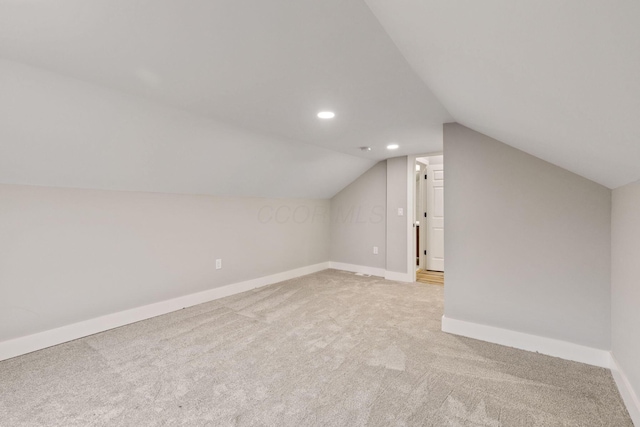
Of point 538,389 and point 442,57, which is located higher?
point 442,57

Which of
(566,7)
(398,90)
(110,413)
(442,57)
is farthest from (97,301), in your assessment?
(566,7)

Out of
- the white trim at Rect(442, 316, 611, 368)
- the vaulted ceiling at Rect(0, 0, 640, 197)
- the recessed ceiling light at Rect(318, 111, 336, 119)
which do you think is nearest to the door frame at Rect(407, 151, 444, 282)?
the vaulted ceiling at Rect(0, 0, 640, 197)

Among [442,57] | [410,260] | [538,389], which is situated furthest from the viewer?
[410,260]

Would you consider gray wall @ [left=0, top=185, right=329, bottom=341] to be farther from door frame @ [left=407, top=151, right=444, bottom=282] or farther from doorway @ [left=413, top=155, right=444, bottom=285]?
doorway @ [left=413, top=155, right=444, bottom=285]

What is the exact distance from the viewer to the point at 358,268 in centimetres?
535

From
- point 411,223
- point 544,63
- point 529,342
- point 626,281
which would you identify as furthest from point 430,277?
point 544,63

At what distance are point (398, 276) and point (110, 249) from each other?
3.83 meters

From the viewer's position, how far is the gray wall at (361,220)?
200 inches

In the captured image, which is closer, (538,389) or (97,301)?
(538,389)

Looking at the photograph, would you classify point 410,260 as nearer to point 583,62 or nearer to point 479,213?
point 479,213

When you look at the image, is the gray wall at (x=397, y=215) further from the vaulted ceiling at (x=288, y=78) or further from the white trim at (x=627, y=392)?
the white trim at (x=627, y=392)

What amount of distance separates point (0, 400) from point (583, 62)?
3.16m

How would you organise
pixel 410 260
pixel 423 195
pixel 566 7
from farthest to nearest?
pixel 423 195 < pixel 410 260 < pixel 566 7

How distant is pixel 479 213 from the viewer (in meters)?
2.79
